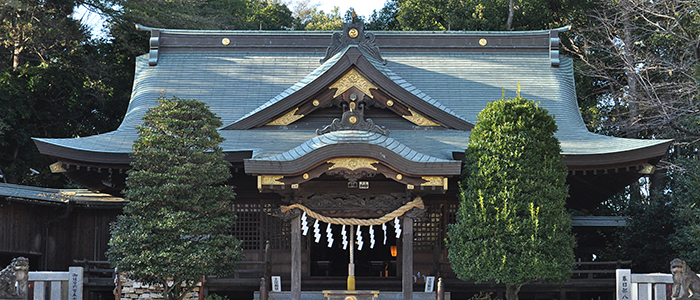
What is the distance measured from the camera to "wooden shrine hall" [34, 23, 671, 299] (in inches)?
478

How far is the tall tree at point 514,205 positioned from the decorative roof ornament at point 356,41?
3.91m

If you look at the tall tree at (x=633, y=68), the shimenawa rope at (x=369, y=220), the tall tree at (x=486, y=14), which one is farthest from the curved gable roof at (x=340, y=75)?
the tall tree at (x=486, y=14)

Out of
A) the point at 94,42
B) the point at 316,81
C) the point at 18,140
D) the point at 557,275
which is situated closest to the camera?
the point at 557,275

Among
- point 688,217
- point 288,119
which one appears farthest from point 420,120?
point 688,217

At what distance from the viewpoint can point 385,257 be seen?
18594 mm

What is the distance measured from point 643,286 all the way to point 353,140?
17.5 feet

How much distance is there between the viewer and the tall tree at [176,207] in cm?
1176

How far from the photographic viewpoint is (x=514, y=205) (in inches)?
460

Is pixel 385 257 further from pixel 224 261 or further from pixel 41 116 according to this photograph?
pixel 41 116

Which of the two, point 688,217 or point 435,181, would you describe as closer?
point 435,181

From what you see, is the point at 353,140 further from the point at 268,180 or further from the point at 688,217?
the point at 688,217

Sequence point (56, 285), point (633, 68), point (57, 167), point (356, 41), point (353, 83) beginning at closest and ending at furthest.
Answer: point (56, 285), point (57, 167), point (353, 83), point (356, 41), point (633, 68)

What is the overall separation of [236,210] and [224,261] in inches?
96.4

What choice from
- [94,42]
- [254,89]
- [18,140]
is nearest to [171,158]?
[254,89]
